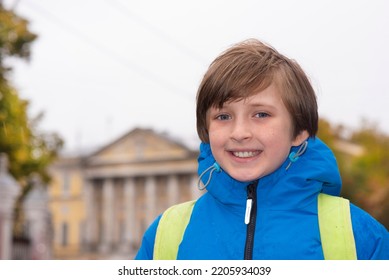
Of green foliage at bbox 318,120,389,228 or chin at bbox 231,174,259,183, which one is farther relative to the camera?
green foliage at bbox 318,120,389,228

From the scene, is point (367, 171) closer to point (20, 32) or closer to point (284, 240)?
point (20, 32)

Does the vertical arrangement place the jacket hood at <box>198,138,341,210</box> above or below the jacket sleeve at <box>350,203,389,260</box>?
above

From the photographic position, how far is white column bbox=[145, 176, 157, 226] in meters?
38.4

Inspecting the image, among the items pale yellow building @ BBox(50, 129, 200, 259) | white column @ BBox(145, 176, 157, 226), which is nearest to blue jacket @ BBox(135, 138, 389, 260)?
pale yellow building @ BBox(50, 129, 200, 259)

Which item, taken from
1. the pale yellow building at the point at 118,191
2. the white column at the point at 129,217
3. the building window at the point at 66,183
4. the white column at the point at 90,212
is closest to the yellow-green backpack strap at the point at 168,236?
the pale yellow building at the point at 118,191

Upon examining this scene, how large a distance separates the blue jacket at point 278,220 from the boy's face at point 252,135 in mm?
22

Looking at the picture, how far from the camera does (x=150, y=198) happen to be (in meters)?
39.5

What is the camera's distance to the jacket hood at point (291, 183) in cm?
118

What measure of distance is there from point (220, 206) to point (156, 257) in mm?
135

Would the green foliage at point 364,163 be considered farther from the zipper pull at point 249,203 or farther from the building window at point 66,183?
the building window at point 66,183

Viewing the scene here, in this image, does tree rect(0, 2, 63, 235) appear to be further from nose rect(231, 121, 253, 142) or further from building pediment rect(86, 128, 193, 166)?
building pediment rect(86, 128, 193, 166)

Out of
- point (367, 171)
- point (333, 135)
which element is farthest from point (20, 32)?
point (367, 171)

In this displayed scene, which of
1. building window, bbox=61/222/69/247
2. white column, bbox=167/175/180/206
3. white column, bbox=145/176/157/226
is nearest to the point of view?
building window, bbox=61/222/69/247

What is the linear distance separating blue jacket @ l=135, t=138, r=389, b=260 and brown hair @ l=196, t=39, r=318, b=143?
0.21ft
